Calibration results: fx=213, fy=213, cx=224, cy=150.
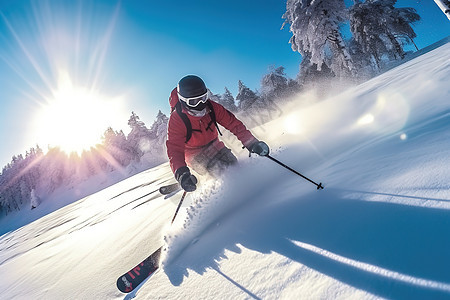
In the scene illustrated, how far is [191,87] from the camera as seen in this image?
3.25 metres

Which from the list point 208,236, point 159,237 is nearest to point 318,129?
point 208,236

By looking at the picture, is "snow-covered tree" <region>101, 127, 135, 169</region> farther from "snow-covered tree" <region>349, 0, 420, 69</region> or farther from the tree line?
"snow-covered tree" <region>349, 0, 420, 69</region>

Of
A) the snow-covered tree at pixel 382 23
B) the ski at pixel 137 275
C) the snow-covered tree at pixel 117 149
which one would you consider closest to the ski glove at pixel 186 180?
the ski at pixel 137 275

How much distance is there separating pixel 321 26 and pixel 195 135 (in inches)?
582

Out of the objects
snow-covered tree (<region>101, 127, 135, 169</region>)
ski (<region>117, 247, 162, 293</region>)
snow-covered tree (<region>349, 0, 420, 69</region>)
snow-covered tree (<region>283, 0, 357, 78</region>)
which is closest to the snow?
ski (<region>117, 247, 162, 293</region>)

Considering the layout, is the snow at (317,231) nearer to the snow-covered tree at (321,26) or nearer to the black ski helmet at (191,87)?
the black ski helmet at (191,87)

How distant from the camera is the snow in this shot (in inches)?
44.1

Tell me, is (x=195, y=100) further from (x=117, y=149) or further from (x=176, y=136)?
(x=117, y=149)

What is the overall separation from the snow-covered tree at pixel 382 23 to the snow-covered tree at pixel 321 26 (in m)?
10.5

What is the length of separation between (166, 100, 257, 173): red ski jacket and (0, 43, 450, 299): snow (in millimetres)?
622

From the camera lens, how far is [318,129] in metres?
4.37

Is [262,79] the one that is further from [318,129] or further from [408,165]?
[408,165]

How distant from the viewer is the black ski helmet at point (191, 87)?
10.7ft

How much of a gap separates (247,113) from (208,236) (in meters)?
35.6
